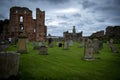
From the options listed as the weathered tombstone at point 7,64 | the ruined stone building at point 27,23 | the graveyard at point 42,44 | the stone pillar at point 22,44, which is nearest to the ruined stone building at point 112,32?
the graveyard at point 42,44

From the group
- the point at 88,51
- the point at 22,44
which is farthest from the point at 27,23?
the point at 88,51

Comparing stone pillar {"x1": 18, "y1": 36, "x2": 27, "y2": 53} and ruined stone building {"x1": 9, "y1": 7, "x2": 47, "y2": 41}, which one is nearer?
stone pillar {"x1": 18, "y1": 36, "x2": 27, "y2": 53}

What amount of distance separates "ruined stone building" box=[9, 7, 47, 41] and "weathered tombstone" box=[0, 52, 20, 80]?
4203 cm

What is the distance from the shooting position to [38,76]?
6094 millimetres

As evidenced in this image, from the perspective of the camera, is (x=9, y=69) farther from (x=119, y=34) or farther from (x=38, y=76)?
(x=119, y=34)

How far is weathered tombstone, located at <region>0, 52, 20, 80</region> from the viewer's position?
18.0 feet

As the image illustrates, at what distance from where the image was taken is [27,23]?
48.6 meters

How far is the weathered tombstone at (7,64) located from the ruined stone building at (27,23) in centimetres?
4203

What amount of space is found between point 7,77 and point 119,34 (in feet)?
159

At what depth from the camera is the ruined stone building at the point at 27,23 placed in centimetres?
4716

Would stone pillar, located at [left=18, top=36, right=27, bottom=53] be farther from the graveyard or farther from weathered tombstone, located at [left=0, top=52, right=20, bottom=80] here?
weathered tombstone, located at [left=0, top=52, right=20, bottom=80]

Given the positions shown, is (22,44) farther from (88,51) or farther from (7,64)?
(7,64)

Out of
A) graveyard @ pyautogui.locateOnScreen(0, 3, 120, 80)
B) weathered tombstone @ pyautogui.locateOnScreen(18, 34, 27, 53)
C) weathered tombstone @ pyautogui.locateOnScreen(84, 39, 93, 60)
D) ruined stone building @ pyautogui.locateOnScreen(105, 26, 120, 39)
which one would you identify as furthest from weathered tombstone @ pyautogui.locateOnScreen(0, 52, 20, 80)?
ruined stone building @ pyautogui.locateOnScreen(105, 26, 120, 39)

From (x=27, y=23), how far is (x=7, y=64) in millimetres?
44479
